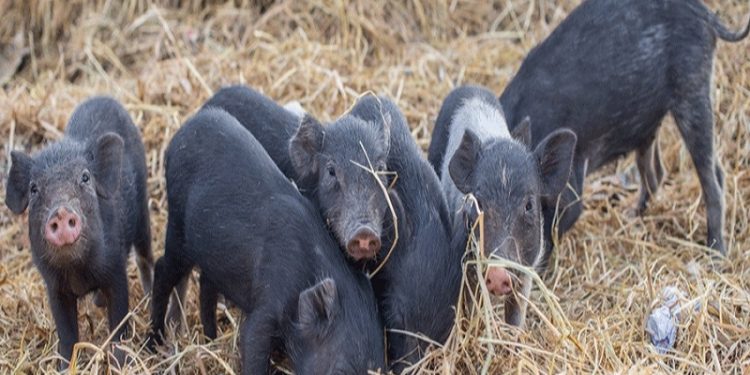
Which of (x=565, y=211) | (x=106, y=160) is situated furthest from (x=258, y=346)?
(x=565, y=211)

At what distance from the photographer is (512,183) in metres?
5.82

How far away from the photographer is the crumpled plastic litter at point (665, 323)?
5961mm

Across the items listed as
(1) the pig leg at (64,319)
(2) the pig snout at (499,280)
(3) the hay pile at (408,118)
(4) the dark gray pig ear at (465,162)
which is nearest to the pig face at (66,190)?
(1) the pig leg at (64,319)

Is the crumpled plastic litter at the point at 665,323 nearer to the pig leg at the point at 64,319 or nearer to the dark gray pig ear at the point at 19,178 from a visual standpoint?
the pig leg at the point at 64,319

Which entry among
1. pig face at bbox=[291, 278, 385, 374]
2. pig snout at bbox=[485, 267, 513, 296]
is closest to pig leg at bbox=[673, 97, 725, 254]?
pig snout at bbox=[485, 267, 513, 296]

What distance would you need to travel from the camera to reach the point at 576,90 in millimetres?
7305

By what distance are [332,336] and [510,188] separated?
3.75 feet

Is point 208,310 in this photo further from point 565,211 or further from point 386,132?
point 565,211

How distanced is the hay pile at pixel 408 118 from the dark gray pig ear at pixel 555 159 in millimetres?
562

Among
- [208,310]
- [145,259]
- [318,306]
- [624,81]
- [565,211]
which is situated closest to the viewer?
[318,306]

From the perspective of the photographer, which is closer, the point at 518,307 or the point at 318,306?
the point at 318,306

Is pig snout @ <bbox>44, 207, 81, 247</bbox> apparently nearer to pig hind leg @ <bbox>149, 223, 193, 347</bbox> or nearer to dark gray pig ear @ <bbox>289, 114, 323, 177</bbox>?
pig hind leg @ <bbox>149, 223, 193, 347</bbox>

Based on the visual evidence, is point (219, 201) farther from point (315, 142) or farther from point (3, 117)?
point (3, 117)

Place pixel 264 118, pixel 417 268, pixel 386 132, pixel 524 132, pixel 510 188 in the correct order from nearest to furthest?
pixel 417 268 < pixel 510 188 < pixel 386 132 < pixel 524 132 < pixel 264 118
